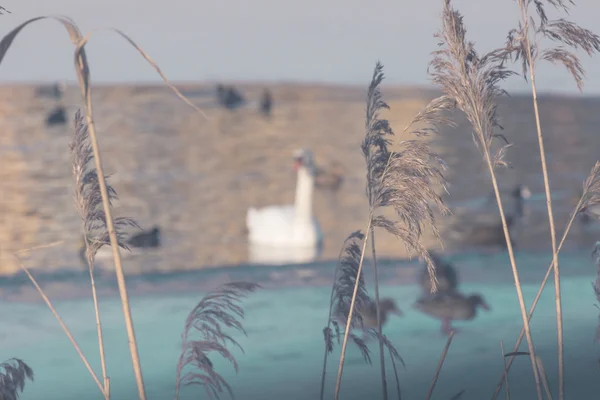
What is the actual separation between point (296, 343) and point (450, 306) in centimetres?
131

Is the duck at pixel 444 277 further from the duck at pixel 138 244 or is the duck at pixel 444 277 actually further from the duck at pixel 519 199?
the duck at pixel 519 199

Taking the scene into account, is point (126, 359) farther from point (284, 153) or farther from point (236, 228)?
point (284, 153)

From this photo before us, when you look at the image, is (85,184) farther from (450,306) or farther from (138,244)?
(138,244)

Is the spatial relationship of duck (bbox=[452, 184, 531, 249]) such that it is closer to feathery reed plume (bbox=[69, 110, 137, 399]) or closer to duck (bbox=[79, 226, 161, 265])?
duck (bbox=[79, 226, 161, 265])

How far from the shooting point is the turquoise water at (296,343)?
5.95 m

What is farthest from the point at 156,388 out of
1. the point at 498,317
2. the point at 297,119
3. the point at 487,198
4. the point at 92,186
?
the point at 297,119

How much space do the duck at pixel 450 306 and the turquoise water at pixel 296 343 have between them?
7cm

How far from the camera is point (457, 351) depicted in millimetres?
6711

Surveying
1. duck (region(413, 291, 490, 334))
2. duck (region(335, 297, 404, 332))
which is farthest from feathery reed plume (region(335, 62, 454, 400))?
duck (region(413, 291, 490, 334))

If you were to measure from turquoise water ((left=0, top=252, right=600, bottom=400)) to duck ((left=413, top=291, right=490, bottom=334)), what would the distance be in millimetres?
74

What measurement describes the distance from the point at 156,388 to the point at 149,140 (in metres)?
36.6

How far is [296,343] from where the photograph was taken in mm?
7020

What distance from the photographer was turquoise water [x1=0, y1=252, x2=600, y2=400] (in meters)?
5.95

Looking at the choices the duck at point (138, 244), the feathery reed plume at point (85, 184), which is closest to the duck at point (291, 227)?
the duck at point (138, 244)
